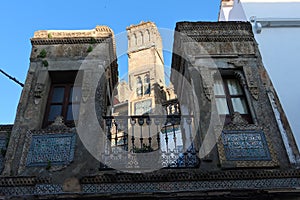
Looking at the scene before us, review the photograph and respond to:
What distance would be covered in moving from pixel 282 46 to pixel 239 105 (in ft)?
8.99

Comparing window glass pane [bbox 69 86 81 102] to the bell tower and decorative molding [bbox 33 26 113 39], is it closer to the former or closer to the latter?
decorative molding [bbox 33 26 113 39]

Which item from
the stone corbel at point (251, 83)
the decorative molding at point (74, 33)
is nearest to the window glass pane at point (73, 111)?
the decorative molding at point (74, 33)

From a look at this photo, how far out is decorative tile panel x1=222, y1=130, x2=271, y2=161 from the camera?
19.4ft

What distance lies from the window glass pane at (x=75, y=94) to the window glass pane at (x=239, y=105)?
3.35m

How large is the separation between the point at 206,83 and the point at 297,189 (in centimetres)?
277

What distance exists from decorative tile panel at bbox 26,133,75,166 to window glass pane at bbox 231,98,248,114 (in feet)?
11.2

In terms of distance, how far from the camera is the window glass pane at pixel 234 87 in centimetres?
719

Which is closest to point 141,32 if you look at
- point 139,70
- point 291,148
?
point 139,70

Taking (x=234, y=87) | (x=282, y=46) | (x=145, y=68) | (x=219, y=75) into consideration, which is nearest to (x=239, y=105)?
(x=234, y=87)

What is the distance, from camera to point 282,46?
8586 millimetres

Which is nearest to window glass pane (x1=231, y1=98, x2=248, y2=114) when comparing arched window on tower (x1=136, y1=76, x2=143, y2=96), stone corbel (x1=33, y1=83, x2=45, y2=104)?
stone corbel (x1=33, y1=83, x2=45, y2=104)

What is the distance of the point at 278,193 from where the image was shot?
5.14 meters

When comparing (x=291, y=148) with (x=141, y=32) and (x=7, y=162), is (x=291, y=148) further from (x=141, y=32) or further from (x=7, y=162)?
(x=141, y=32)

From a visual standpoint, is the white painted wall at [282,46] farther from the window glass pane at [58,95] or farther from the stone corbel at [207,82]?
the window glass pane at [58,95]
